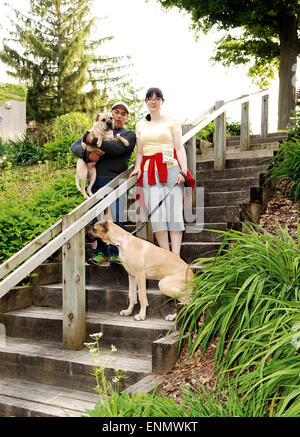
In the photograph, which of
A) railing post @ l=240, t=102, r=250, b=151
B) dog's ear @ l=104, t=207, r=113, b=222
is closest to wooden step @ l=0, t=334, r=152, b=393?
dog's ear @ l=104, t=207, r=113, b=222

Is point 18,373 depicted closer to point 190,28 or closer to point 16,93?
point 190,28

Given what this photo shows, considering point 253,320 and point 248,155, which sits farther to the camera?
point 248,155

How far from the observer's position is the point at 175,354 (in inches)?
127

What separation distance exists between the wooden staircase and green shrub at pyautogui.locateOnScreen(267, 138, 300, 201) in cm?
23

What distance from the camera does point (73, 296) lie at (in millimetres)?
3852

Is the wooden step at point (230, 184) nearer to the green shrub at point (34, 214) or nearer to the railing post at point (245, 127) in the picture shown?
the green shrub at point (34, 214)

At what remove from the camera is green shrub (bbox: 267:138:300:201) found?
5.27m

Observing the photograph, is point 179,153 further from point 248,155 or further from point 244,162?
point 248,155

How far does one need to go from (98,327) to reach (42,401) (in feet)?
2.75

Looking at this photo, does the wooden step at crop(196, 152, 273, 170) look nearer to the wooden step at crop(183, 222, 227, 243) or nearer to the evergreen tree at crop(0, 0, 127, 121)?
the wooden step at crop(183, 222, 227, 243)

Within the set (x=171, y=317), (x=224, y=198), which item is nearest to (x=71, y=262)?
(x=171, y=317)

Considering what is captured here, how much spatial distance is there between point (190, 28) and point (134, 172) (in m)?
11.1

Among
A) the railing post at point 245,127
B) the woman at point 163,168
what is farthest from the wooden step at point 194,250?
the railing post at point 245,127
